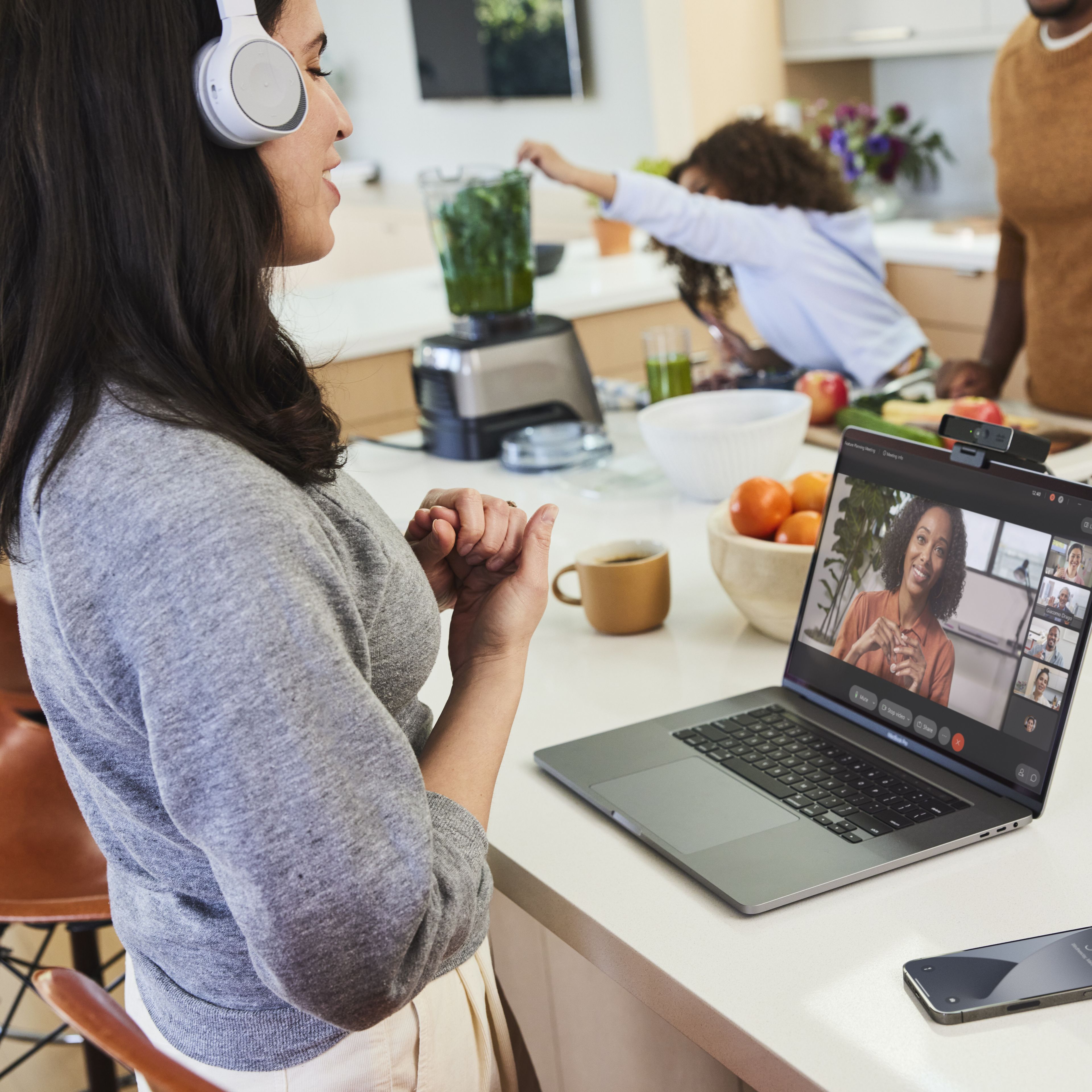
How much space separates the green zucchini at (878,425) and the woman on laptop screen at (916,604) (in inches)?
13.2

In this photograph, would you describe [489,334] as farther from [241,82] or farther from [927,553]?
[241,82]

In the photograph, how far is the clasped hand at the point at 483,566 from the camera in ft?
2.85

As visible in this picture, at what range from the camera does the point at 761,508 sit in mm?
1230

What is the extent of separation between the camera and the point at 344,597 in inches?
24.5

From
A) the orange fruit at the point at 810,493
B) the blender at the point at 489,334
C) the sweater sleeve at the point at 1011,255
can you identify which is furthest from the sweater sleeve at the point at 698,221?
the orange fruit at the point at 810,493

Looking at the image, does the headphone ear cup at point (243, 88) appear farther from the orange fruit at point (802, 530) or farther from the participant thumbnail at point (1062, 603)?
the orange fruit at point (802, 530)

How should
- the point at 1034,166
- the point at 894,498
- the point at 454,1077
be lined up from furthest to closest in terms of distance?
the point at 1034,166 → the point at 894,498 → the point at 454,1077

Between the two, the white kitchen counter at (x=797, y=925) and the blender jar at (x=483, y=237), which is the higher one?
the blender jar at (x=483, y=237)

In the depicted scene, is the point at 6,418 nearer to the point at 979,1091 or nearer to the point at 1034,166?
the point at 979,1091

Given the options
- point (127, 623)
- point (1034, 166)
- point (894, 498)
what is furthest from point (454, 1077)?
point (1034, 166)

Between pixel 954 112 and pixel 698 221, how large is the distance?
7.81 ft

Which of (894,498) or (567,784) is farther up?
(894,498)

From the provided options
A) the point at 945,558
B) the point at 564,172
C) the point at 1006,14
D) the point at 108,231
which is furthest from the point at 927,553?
the point at 1006,14

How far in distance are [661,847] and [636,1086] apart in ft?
1.30
